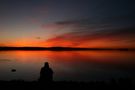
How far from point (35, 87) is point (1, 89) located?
2108mm

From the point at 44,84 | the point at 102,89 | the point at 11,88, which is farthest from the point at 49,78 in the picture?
the point at 102,89

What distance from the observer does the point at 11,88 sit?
1359cm

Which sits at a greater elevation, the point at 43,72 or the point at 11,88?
the point at 43,72

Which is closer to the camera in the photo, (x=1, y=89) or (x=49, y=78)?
(x=1, y=89)

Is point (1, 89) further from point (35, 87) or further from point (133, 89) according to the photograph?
point (133, 89)

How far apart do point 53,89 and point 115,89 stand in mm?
4018

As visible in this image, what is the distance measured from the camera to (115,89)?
539 inches

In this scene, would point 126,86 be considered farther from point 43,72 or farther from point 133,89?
point 43,72

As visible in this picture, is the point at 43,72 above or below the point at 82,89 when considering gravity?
above

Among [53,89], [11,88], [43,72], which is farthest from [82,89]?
[11,88]

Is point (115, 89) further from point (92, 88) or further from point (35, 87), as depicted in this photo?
point (35, 87)

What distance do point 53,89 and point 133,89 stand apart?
5123 millimetres

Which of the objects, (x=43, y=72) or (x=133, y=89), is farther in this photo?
(x=43, y=72)

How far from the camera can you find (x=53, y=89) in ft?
43.7
